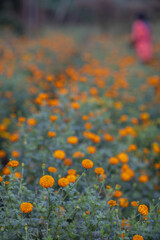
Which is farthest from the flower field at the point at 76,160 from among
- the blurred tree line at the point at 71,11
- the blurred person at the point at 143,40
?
the blurred tree line at the point at 71,11

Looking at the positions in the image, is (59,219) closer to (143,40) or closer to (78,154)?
(78,154)

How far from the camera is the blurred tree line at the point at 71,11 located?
39.3ft

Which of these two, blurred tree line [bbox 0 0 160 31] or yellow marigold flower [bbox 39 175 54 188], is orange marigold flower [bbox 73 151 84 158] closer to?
yellow marigold flower [bbox 39 175 54 188]

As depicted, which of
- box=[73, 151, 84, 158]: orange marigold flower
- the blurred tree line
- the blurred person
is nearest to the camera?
box=[73, 151, 84, 158]: orange marigold flower

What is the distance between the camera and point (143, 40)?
777 centimetres

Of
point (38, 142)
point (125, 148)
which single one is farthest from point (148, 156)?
point (38, 142)

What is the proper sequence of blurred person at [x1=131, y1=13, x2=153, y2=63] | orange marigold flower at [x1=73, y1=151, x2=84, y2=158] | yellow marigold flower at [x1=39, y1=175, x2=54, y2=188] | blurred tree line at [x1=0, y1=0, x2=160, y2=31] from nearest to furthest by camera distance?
1. yellow marigold flower at [x1=39, y1=175, x2=54, y2=188]
2. orange marigold flower at [x1=73, y1=151, x2=84, y2=158]
3. blurred person at [x1=131, y1=13, x2=153, y2=63]
4. blurred tree line at [x1=0, y1=0, x2=160, y2=31]

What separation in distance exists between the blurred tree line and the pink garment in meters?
6.07

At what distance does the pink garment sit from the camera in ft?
24.6

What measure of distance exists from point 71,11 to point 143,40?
15.3 metres

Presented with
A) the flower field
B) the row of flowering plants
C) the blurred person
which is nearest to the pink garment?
the blurred person

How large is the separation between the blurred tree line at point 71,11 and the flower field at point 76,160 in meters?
6.97

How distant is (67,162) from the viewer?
6.57 ft

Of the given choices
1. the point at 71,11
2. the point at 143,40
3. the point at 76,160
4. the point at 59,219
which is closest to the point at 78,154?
the point at 76,160
